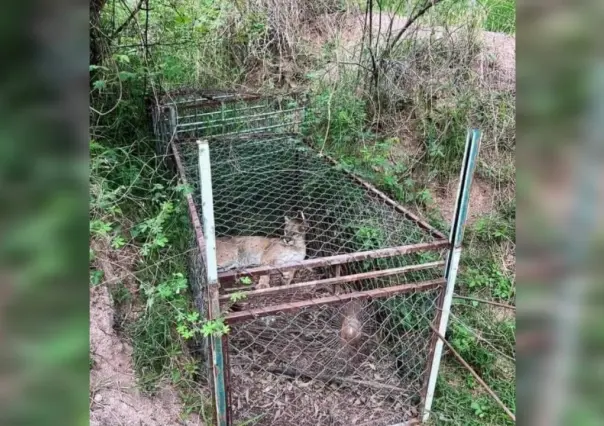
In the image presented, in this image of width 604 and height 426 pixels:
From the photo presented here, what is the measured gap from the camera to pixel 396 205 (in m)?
2.46

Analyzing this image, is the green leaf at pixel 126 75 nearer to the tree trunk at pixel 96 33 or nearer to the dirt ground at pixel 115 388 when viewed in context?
the tree trunk at pixel 96 33

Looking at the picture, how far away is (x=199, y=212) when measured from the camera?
2.23 m

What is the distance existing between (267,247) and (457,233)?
1.20 metres

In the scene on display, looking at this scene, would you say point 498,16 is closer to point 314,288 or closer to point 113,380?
point 314,288

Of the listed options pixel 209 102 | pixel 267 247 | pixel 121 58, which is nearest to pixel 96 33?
pixel 121 58

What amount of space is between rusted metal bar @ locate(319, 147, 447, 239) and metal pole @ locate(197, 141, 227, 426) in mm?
1000

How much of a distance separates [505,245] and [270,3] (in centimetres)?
294

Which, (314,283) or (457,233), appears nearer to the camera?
(314,283)

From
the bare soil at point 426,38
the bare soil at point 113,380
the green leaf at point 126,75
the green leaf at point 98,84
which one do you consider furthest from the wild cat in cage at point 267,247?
the bare soil at point 426,38

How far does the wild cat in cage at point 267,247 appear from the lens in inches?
105

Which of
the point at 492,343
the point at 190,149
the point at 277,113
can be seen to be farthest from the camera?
the point at 277,113
